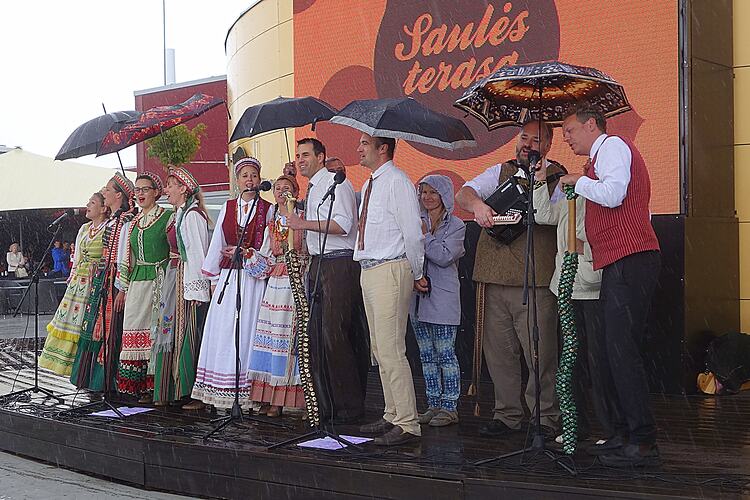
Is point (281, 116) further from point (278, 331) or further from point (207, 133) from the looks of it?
point (207, 133)

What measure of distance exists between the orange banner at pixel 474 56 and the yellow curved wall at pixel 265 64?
48 centimetres

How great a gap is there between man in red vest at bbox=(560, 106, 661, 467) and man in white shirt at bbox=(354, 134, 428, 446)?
37.1 inches

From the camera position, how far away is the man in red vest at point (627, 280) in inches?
160

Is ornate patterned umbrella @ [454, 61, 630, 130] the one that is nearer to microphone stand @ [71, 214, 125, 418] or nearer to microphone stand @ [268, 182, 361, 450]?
microphone stand @ [268, 182, 361, 450]

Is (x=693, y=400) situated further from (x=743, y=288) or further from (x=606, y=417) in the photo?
(x=606, y=417)

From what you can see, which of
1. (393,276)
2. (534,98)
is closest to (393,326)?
(393,276)

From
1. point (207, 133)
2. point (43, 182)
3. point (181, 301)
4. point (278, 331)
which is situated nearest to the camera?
point (278, 331)

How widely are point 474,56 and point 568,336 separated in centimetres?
368

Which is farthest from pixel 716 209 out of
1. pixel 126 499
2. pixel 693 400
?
pixel 126 499

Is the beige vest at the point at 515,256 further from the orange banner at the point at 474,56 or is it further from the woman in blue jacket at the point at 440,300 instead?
the orange banner at the point at 474,56

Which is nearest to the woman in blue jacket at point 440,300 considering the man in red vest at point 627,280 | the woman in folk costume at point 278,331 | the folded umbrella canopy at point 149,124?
the woman in folk costume at point 278,331

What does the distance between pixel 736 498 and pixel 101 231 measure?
4785mm

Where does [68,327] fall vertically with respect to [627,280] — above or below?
below

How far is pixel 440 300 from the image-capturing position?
544 cm
